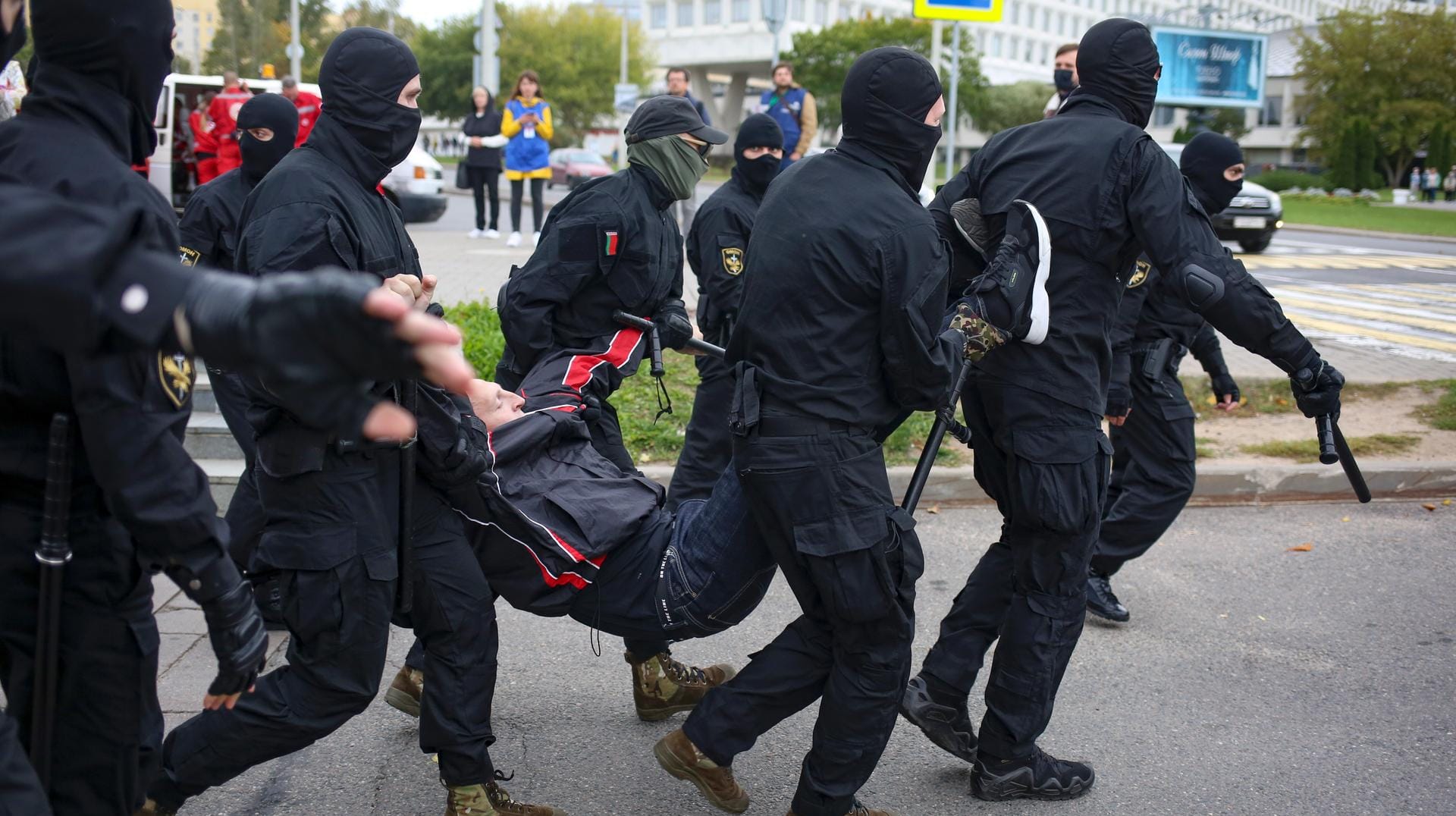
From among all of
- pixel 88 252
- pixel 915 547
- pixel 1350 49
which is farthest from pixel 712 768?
pixel 1350 49

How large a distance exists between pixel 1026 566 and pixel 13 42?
2.94 metres

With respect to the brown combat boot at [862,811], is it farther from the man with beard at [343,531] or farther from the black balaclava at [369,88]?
the black balaclava at [369,88]

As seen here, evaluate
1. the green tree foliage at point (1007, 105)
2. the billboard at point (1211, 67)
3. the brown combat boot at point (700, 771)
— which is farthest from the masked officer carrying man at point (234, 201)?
the green tree foliage at point (1007, 105)

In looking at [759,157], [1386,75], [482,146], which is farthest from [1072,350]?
[1386,75]

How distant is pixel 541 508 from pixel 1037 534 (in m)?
1.49

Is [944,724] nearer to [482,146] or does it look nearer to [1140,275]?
[1140,275]

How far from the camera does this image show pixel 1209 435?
316 inches

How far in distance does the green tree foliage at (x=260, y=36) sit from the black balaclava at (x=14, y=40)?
38.3m

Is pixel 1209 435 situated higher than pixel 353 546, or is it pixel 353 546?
pixel 353 546

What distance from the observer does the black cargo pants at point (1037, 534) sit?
370 cm

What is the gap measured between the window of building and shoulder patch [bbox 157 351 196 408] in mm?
87690

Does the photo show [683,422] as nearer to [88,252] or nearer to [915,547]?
[915,547]

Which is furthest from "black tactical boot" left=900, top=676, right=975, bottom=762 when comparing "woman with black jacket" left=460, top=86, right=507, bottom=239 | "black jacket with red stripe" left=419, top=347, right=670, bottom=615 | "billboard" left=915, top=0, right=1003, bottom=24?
"woman with black jacket" left=460, top=86, right=507, bottom=239

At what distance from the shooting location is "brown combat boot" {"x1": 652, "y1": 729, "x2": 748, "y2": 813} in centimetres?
357
